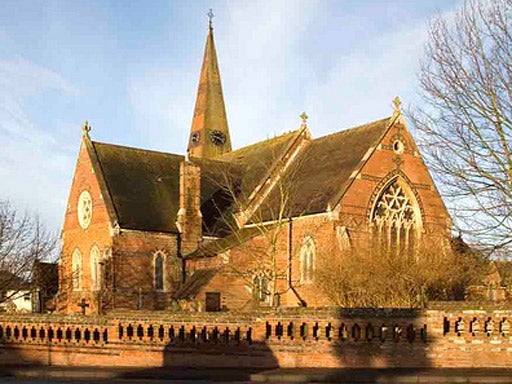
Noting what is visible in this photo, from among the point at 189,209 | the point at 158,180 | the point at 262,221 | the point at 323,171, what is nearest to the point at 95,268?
the point at 158,180

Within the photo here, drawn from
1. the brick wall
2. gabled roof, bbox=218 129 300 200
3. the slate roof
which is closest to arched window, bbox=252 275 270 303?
the slate roof

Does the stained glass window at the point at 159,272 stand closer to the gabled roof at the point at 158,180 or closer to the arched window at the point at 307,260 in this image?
the gabled roof at the point at 158,180

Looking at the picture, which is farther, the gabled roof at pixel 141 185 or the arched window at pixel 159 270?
the gabled roof at pixel 141 185

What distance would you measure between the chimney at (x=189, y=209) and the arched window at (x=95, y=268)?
15.5 feet

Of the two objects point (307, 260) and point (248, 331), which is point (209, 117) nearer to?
point (307, 260)

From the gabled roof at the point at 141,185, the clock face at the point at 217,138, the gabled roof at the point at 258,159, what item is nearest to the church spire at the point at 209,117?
the clock face at the point at 217,138

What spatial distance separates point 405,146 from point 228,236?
10.5m

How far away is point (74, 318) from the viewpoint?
749 inches

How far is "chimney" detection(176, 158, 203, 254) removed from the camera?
38.2 meters

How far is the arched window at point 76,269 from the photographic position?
40.2 m

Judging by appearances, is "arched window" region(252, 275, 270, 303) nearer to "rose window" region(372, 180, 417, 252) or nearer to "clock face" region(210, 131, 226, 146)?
"rose window" region(372, 180, 417, 252)

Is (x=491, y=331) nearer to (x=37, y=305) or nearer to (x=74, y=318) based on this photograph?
(x=74, y=318)

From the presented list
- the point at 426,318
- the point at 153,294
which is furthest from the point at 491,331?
the point at 153,294

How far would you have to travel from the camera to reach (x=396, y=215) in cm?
3584
